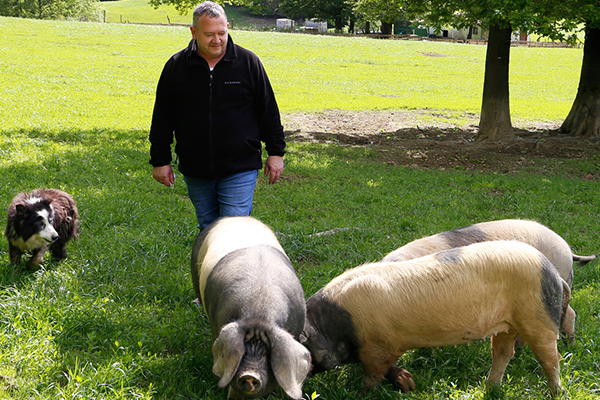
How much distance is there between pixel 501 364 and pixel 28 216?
14.2 ft

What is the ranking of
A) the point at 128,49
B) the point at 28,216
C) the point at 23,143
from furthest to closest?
the point at 128,49 < the point at 23,143 < the point at 28,216

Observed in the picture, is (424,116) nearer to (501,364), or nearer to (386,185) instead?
(386,185)

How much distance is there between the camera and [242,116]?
174 inches

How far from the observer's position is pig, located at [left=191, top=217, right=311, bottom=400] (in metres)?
2.79

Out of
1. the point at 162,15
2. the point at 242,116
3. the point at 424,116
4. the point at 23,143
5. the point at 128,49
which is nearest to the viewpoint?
the point at 242,116

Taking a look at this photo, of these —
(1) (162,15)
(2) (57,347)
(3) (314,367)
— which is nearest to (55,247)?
(2) (57,347)

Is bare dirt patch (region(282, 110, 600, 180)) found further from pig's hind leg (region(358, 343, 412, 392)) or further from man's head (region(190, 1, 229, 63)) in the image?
pig's hind leg (region(358, 343, 412, 392))

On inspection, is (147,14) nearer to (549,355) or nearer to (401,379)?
(401,379)

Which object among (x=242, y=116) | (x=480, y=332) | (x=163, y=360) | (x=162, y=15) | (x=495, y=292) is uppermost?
(x=162, y=15)

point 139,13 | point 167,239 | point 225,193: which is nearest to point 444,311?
point 225,193

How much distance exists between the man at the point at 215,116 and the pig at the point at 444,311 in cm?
144

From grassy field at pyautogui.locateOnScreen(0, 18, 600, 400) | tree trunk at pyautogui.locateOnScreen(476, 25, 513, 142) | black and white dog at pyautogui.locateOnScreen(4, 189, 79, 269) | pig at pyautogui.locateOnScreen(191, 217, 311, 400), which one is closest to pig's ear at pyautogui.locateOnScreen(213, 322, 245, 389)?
pig at pyautogui.locateOnScreen(191, 217, 311, 400)

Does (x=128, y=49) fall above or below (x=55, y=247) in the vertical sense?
above

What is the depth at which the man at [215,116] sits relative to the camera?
425cm
